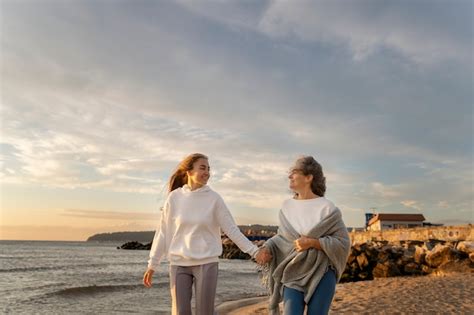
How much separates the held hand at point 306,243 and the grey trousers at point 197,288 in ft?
3.08

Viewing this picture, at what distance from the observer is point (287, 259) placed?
408 cm

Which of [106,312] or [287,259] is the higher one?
[287,259]

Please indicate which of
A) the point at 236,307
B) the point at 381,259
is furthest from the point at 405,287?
the point at 381,259

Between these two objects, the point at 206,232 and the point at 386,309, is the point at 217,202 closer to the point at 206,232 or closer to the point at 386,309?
the point at 206,232

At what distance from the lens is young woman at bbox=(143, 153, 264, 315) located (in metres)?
4.33

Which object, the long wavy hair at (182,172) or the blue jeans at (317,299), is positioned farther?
the long wavy hair at (182,172)

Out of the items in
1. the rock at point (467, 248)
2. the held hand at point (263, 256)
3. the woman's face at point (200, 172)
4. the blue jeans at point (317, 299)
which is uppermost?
the woman's face at point (200, 172)

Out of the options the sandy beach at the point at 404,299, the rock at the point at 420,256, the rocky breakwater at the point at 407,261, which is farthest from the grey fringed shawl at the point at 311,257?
the rock at the point at 420,256

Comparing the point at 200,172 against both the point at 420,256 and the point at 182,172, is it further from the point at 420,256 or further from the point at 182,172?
the point at 420,256

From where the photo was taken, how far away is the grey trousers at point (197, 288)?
430 centimetres

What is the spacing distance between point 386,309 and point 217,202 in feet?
24.4

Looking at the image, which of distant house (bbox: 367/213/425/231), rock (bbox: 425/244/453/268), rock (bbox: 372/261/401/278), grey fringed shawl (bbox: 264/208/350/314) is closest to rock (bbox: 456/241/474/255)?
rock (bbox: 425/244/453/268)

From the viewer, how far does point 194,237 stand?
4426 mm

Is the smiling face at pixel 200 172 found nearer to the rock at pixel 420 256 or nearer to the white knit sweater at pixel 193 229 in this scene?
the white knit sweater at pixel 193 229
